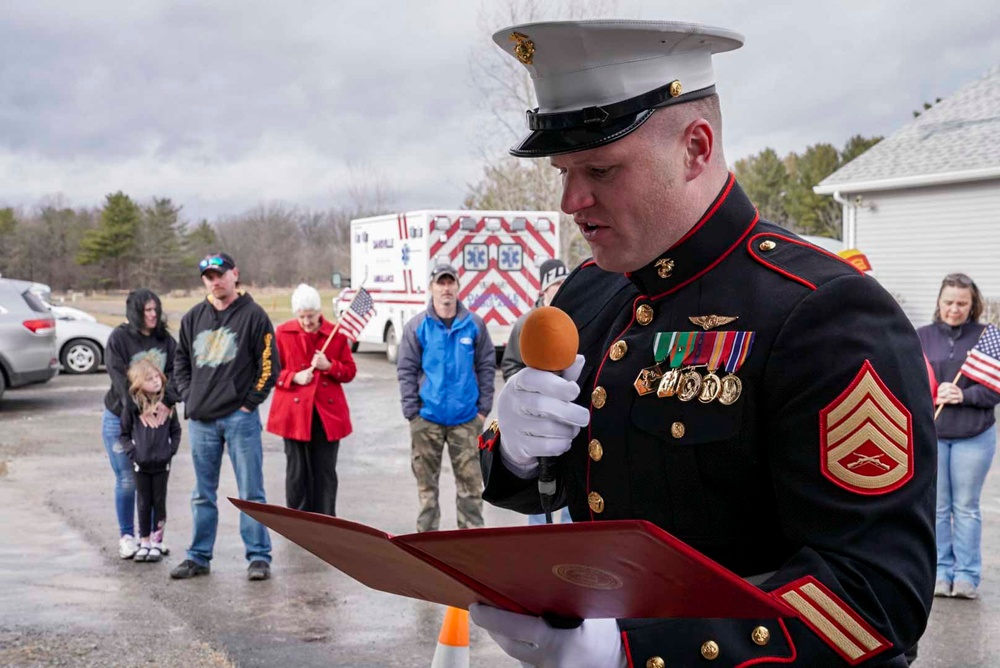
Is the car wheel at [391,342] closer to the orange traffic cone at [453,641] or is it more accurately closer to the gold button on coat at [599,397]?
the orange traffic cone at [453,641]

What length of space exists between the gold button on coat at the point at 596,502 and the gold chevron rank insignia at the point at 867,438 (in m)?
0.51

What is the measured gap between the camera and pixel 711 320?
6.59ft

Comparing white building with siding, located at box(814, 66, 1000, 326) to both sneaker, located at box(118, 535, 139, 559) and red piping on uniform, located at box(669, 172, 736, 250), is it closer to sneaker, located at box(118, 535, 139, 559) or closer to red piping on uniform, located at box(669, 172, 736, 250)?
sneaker, located at box(118, 535, 139, 559)

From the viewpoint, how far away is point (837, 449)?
1694 millimetres

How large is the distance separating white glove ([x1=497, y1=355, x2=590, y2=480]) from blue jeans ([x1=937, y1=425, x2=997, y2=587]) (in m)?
5.41

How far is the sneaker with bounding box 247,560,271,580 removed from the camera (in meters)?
7.15

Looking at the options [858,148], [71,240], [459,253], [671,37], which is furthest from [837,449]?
[71,240]

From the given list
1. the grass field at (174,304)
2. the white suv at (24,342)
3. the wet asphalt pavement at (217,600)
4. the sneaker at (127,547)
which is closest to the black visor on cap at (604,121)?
the wet asphalt pavement at (217,600)

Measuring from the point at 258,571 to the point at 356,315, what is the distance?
2712 mm

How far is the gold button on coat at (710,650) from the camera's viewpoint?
5.55 feet

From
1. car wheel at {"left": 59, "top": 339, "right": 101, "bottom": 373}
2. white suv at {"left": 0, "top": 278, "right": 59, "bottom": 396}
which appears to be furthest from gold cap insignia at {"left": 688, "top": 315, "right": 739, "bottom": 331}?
car wheel at {"left": 59, "top": 339, "right": 101, "bottom": 373}

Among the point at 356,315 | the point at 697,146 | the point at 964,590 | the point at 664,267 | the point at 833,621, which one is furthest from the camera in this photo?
the point at 356,315

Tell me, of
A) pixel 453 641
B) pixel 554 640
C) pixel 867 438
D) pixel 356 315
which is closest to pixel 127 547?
pixel 356 315

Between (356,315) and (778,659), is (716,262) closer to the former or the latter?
(778,659)
